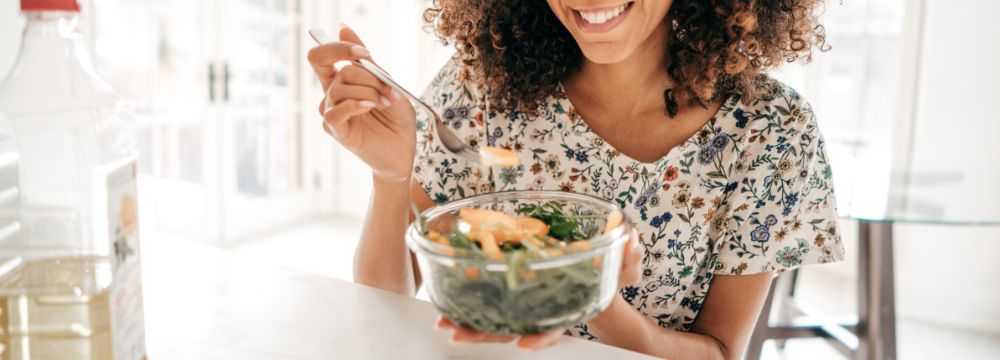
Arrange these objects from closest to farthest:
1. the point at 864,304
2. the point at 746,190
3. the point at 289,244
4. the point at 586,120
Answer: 1. the point at 746,190
2. the point at 586,120
3. the point at 864,304
4. the point at 289,244

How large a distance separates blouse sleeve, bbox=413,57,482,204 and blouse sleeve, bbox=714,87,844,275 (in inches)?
17.4

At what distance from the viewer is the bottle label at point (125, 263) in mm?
587

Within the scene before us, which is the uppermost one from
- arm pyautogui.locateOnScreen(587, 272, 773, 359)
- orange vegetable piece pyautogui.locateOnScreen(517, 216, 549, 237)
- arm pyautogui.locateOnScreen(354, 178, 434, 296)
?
orange vegetable piece pyautogui.locateOnScreen(517, 216, 549, 237)

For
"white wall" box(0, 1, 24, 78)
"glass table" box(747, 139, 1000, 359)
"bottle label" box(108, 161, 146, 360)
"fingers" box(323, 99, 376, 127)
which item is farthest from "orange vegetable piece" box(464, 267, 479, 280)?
"glass table" box(747, 139, 1000, 359)

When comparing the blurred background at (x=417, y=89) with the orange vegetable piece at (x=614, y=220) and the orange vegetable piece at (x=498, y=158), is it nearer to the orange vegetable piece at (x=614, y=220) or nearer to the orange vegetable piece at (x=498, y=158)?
the orange vegetable piece at (x=498, y=158)

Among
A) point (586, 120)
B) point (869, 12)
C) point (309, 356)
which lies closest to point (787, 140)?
point (586, 120)

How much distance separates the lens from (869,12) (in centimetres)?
324

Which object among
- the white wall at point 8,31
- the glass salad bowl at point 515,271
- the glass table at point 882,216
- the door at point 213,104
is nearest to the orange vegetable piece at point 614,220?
the glass salad bowl at point 515,271

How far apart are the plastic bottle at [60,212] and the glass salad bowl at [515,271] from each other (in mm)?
242

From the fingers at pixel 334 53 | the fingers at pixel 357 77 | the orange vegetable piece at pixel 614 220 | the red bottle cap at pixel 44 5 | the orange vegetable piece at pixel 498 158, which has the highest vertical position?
the red bottle cap at pixel 44 5

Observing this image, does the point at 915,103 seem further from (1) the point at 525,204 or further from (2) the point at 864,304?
(1) the point at 525,204

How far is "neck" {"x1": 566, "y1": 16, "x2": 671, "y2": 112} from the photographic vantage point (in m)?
1.26

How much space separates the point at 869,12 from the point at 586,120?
2.48m

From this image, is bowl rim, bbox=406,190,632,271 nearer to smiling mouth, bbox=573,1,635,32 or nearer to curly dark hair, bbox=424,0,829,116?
smiling mouth, bbox=573,1,635,32
